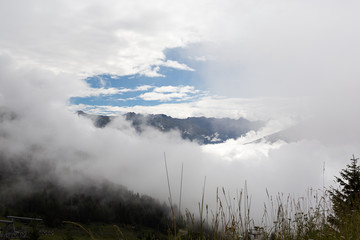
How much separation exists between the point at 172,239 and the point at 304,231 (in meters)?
A: 3.39

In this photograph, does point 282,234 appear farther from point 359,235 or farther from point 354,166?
point 354,166

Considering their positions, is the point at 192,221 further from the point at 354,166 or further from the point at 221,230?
the point at 354,166

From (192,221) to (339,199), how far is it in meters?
5.81

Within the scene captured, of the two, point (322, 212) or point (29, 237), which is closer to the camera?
point (322, 212)

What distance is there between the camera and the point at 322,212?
6754 millimetres

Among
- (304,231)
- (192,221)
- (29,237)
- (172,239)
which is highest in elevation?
(192,221)

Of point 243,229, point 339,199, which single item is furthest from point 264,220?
point 339,199

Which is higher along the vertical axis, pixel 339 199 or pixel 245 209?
pixel 245 209

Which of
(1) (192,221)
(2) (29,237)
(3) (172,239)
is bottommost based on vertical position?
(2) (29,237)

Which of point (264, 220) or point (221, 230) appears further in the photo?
point (264, 220)

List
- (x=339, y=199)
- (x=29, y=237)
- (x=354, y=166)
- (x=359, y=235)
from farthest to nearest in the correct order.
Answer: (x=29, y=237) → (x=354, y=166) → (x=339, y=199) → (x=359, y=235)

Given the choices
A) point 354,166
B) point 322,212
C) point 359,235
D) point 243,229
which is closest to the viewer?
point 359,235

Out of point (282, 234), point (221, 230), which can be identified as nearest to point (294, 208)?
point (282, 234)

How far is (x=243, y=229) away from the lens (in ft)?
16.8
